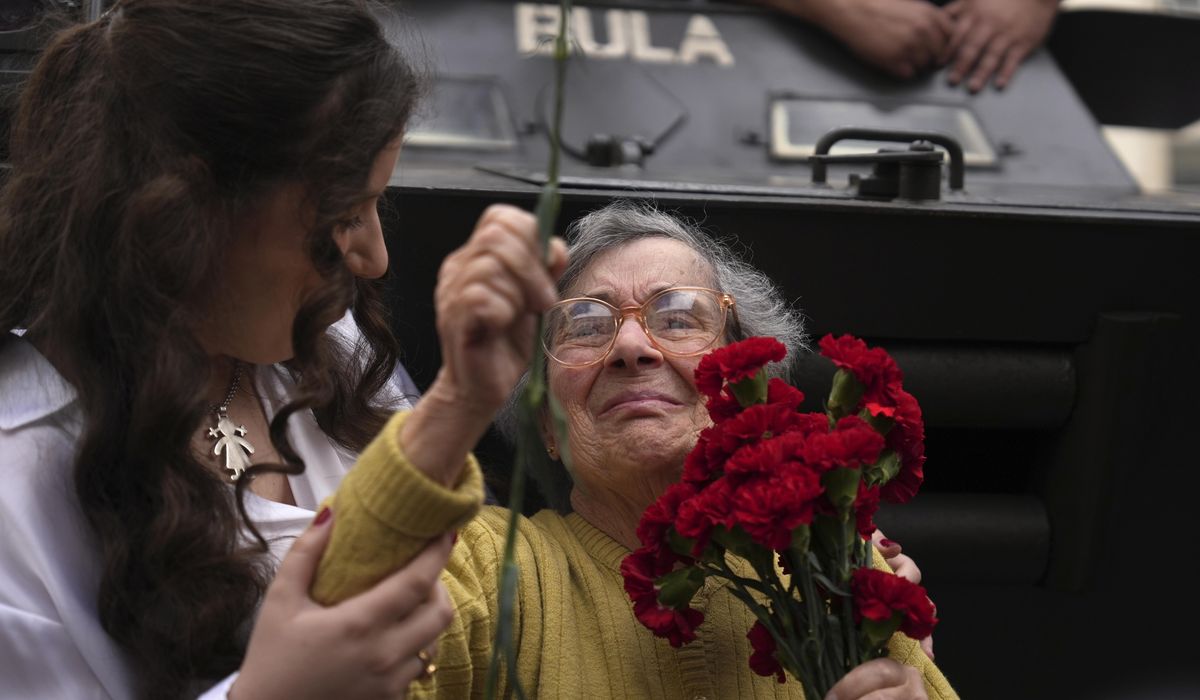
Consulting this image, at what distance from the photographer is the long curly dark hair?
5.54 feet

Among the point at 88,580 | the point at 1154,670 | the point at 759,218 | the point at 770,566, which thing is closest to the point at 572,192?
the point at 759,218

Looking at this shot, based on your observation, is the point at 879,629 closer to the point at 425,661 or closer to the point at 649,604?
the point at 649,604

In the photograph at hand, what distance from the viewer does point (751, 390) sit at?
1846 mm

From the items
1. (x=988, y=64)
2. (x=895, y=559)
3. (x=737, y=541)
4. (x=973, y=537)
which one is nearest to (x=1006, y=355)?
(x=973, y=537)

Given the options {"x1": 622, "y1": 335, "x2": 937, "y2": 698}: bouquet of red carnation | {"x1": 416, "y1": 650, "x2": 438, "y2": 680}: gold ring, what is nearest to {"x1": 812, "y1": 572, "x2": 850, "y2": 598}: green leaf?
{"x1": 622, "y1": 335, "x2": 937, "y2": 698}: bouquet of red carnation

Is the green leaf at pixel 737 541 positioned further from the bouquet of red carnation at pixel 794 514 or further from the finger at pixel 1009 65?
the finger at pixel 1009 65

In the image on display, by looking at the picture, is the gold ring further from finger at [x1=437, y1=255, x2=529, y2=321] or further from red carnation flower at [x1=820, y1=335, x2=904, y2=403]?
red carnation flower at [x1=820, y1=335, x2=904, y2=403]

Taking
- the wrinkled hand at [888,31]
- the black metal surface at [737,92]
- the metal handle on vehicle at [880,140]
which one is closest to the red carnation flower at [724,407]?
the metal handle on vehicle at [880,140]

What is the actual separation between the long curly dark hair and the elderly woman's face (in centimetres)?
43

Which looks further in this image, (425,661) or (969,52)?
(969,52)

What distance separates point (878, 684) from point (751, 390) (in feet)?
A: 1.17

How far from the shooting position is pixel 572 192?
2.51 meters

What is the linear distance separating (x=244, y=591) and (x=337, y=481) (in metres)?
0.31

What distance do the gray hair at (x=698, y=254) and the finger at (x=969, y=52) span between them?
5.46ft
